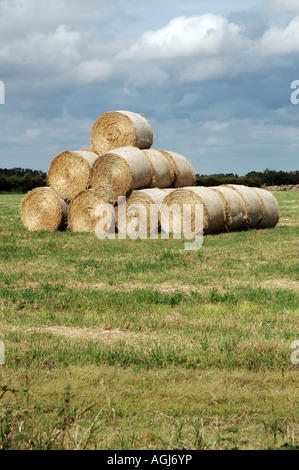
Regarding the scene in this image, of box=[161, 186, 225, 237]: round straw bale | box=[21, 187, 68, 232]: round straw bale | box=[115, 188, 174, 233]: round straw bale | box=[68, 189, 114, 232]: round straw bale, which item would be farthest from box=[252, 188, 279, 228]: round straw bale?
box=[21, 187, 68, 232]: round straw bale

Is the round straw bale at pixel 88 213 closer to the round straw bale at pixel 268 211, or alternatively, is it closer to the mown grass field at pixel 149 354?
the mown grass field at pixel 149 354

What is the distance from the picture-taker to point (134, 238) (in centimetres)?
1511

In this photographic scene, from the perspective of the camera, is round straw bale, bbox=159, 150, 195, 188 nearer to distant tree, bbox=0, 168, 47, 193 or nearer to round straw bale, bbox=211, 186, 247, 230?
round straw bale, bbox=211, 186, 247, 230

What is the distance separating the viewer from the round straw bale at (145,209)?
15.6 metres

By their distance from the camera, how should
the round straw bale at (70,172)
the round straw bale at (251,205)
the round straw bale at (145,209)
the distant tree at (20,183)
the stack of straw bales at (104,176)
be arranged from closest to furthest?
1. the round straw bale at (145,209)
2. the stack of straw bales at (104,176)
3. the round straw bale at (70,172)
4. the round straw bale at (251,205)
5. the distant tree at (20,183)

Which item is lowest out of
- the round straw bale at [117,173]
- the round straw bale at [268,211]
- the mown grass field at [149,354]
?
the mown grass field at [149,354]

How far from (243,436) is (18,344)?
9.74ft

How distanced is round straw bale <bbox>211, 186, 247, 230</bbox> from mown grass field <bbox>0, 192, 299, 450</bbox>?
191 inches

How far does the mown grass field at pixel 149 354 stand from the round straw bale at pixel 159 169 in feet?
19.8

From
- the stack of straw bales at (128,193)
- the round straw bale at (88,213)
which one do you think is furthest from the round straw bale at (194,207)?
the round straw bale at (88,213)

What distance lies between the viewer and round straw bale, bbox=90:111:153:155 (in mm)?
17438

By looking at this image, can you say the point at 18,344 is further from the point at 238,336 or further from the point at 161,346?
the point at 238,336

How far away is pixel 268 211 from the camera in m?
17.9
